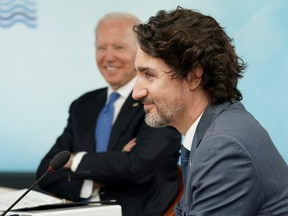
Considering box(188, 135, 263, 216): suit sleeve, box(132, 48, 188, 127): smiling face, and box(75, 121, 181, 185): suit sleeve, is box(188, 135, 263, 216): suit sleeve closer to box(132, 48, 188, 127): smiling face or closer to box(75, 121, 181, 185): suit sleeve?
box(132, 48, 188, 127): smiling face

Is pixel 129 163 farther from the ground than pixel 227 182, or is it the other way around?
pixel 227 182

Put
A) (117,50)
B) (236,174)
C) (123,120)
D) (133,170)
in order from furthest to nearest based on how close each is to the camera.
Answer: (117,50)
(123,120)
(133,170)
(236,174)

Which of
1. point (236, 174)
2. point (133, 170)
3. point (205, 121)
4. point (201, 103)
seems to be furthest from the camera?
point (133, 170)

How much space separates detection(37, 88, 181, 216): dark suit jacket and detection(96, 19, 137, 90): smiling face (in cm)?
27

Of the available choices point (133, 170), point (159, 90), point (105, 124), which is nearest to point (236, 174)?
point (159, 90)

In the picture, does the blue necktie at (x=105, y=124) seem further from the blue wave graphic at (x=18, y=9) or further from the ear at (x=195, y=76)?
the ear at (x=195, y=76)

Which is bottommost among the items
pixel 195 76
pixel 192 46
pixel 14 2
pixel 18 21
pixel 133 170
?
pixel 133 170

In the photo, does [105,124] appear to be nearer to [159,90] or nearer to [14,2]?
[14,2]

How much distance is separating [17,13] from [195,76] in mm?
2930

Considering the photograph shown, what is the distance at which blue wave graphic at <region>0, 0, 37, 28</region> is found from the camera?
5.48 metres

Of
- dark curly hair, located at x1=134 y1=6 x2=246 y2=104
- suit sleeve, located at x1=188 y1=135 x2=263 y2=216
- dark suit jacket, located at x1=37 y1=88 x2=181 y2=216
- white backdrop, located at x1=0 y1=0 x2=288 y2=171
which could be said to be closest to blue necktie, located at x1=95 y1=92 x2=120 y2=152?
dark suit jacket, located at x1=37 y1=88 x2=181 y2=216

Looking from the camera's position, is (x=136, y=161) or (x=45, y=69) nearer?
(x=136, y=161)

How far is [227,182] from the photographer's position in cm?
241

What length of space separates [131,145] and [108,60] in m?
0.75
